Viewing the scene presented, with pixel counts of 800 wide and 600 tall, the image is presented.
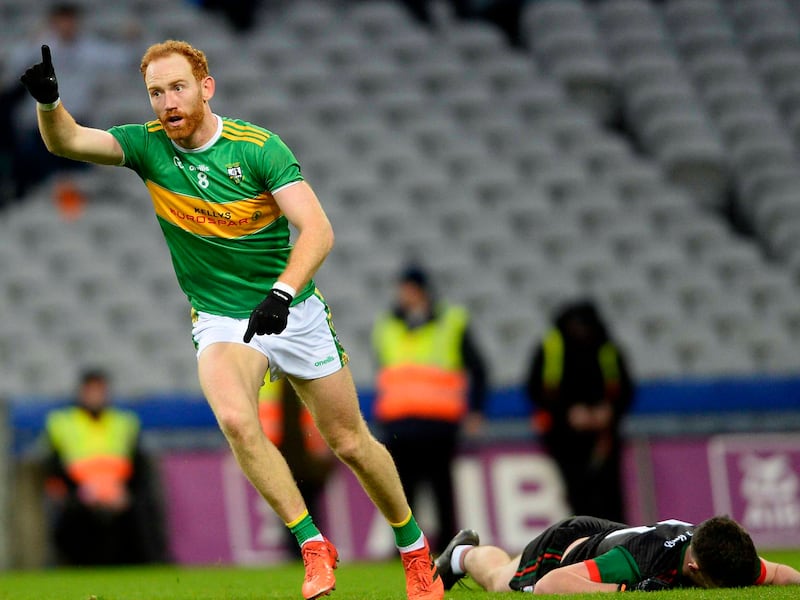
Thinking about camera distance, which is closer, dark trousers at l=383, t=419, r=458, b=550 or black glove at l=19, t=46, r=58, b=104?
black glove at l=19, t=46, r=58, b=104

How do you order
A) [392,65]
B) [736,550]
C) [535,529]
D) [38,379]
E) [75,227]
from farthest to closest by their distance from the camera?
1. [392,65]
2. [75,227]
3. [38,379]
4. [535,529]
5. [736,550]

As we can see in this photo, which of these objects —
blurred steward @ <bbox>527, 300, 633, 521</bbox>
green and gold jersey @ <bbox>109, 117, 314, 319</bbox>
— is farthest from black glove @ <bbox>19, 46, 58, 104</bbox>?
blurred steward @ <bbox>527, 300, 633, 521</bbox>

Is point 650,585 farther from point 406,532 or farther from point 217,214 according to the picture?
point 217,214

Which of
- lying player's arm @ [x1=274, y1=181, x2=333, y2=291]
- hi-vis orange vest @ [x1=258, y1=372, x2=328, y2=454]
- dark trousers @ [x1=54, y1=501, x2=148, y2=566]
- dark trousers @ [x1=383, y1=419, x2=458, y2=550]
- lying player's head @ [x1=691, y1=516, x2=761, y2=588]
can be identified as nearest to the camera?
lying player's arm @ [x1=274, y1=181, x2=333, y2=291]

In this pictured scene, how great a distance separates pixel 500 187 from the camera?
14922 millimetres

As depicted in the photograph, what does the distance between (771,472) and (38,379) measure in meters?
5.95

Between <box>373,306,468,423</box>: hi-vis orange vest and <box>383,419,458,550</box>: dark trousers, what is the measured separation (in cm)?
8

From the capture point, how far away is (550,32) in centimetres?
1633

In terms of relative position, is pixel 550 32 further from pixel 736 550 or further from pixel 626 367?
pixel 736 550

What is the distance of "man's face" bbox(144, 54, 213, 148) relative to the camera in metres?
5.69

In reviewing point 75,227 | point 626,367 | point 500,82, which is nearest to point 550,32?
point 500,82

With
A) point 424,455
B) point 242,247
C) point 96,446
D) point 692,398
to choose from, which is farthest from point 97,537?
point 242,247

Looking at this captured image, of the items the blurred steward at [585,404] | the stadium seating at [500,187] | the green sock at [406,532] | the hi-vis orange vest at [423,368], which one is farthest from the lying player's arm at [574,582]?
the stadium seating at [500,187]

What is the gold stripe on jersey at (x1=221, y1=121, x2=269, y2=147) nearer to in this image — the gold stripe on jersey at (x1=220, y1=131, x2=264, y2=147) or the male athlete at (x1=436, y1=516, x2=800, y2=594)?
the gold stripe on jersey at (x1=220, y1=131, x2=264, y2=147)
